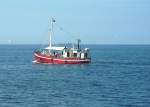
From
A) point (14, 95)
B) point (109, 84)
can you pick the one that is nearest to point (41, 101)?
point (14, 95)

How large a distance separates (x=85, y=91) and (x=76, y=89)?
2939 mm

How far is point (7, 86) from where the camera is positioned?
258ft

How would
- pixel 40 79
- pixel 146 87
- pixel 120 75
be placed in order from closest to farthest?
pixel 146 87
pixel 40 79
pixel 120 75

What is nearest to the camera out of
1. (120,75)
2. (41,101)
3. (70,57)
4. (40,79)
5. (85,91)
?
(41,101)

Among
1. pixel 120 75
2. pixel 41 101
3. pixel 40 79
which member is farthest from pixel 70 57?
pixel 41 101

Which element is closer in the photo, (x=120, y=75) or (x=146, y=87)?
(x=146, y=87)

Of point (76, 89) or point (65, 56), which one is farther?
point (65, 56)

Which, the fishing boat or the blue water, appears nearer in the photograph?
the blue water

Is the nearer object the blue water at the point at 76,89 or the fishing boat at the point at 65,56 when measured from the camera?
the blue water at the point at 76,89

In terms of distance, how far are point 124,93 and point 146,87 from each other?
8.24 metres

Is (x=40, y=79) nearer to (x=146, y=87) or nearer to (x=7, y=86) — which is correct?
(x=7, y=86)

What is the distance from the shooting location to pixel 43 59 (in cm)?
12888

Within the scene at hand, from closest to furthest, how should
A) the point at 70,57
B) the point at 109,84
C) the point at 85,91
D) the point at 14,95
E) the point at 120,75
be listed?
the point at 14,95
the point at 85,91
the point at 109,84
the point at 120,75
the point at 70,57

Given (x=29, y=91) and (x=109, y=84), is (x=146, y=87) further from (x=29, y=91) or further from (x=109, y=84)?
(x=29, y=91)
